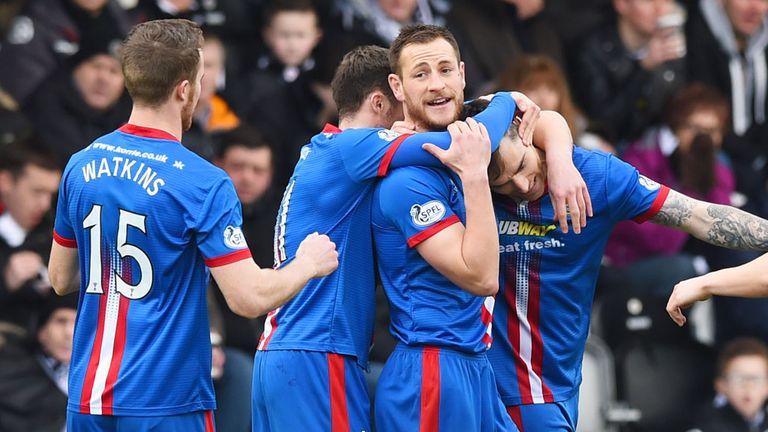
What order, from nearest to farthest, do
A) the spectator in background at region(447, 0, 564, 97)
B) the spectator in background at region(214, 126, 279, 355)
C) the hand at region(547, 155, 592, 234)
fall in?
the hand at region(547, 155, 592, 234), the spectator in background at region(214, 126, 279, 355), the spectator in background at region(447, 0, 564, 97)

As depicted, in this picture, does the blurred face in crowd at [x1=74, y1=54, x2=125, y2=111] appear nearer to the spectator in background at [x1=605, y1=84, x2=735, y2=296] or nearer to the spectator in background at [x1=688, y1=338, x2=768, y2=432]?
the spectator in background at [x1=605, y1=84, x2=735, y2=296]

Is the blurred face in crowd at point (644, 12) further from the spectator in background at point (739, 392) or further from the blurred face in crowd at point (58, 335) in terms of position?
the blurred face in crowd at point (58, 335)

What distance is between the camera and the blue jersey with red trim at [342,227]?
6578 mm

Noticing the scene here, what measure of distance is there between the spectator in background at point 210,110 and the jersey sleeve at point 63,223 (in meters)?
3.95

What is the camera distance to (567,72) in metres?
12.6

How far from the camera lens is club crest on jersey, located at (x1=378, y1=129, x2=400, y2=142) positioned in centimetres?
661

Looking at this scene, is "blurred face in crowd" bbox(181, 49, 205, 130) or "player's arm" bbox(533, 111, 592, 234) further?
"player's arm" bbox(533, 111, 592, 234)

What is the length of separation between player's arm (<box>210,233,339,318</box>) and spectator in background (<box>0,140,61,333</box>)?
4082mm

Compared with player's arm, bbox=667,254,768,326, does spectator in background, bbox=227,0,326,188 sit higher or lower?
higher

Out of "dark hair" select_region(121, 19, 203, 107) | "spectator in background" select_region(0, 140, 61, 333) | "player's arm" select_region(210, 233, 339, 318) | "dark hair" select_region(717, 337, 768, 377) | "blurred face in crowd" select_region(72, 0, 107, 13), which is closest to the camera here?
"player's arm" select_region(210, 233, 339, 318)

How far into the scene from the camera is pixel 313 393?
653 centimetres

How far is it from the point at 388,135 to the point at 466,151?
1.33 ft

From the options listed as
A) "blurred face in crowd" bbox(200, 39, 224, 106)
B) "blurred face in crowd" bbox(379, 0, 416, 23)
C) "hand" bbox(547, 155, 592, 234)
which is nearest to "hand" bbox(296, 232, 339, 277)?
"hand" bbox(547, 155, 592, 234)

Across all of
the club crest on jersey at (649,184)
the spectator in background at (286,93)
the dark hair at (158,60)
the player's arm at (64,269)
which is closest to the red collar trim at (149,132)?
the dark hair at (158,60)
